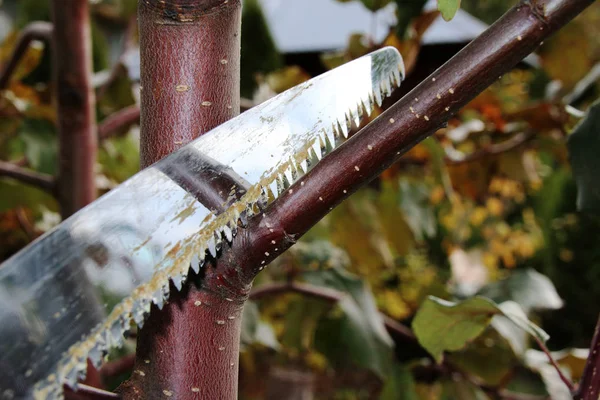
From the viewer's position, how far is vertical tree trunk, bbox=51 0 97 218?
0.52m

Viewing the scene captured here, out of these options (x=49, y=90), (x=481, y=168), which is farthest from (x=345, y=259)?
(x=49, y=90)

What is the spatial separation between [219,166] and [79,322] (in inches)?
2.5

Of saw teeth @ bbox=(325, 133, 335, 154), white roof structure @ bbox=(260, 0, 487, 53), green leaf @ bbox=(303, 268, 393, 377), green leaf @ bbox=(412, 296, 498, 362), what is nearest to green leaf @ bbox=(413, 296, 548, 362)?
green leaf @ bbox=(412, 296, 498, 362)

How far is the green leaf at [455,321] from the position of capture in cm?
31

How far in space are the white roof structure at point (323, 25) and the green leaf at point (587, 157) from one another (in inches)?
35.3

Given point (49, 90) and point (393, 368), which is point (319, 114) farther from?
point (49, 90)

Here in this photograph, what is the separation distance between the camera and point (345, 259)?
3.10ft

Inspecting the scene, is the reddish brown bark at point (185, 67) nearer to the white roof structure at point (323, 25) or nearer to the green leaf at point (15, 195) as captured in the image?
the green leaf at point (15, 195)

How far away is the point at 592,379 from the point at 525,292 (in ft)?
1.16

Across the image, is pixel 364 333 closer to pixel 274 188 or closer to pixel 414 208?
pixel 414 208

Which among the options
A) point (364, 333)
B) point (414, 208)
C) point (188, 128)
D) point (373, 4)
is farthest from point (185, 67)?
point (414, 208)

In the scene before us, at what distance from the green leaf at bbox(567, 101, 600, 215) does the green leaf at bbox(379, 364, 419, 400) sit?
329 millimetres

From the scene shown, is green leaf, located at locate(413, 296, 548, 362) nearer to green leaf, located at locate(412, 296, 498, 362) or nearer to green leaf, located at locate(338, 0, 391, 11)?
green leaf, located at locate(412, 296, 498, 362)

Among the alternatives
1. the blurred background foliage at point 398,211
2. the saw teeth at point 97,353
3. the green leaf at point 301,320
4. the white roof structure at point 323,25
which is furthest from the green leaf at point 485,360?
the white roof structure at point 323,25
